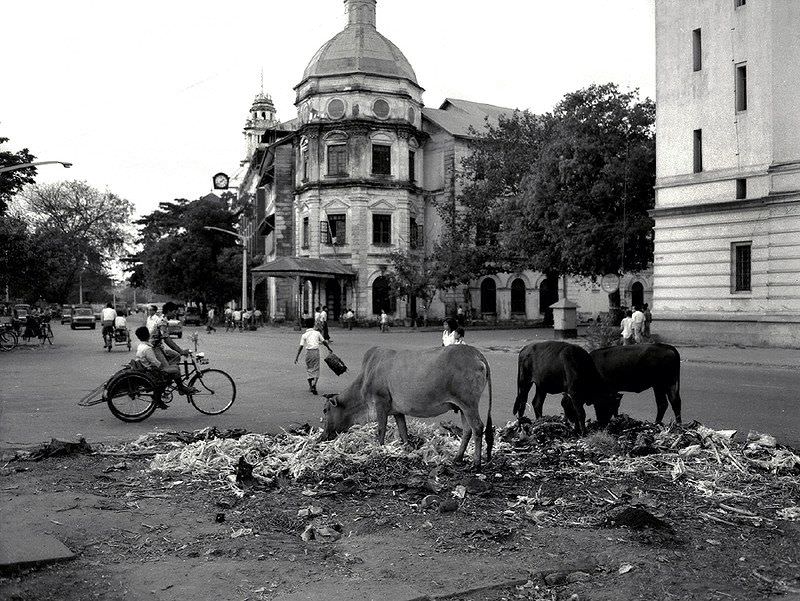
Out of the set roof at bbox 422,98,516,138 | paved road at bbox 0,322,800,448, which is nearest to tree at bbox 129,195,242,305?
roof at bbox 422,98,516,138

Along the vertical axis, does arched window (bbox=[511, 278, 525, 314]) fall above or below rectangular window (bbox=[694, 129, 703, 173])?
below

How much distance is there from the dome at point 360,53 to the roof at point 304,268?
13.6 m

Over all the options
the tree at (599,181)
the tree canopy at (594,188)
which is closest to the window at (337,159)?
the tree canopy at (594,188)

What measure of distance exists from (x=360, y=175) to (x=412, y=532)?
51.5m

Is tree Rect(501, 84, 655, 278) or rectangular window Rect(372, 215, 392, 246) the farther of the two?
rectangular window Rect(372, 215, 392, 246)

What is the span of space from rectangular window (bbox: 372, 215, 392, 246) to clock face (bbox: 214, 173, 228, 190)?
4694cm

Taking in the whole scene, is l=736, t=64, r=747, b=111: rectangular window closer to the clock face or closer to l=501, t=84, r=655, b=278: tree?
l=501, t=84, r=655, b=278: tree

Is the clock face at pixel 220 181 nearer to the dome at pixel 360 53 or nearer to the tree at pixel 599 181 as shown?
the dome at pixel 360 53

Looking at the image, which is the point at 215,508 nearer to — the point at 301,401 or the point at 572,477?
the point at 572,477

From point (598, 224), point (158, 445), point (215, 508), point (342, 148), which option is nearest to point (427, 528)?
point (215, 508)

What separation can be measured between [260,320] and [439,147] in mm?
20519

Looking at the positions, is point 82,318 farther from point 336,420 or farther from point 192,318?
point 336,420

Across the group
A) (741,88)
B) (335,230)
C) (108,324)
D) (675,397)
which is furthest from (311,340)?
(335,230)

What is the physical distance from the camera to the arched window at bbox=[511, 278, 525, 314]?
64.4 metres
